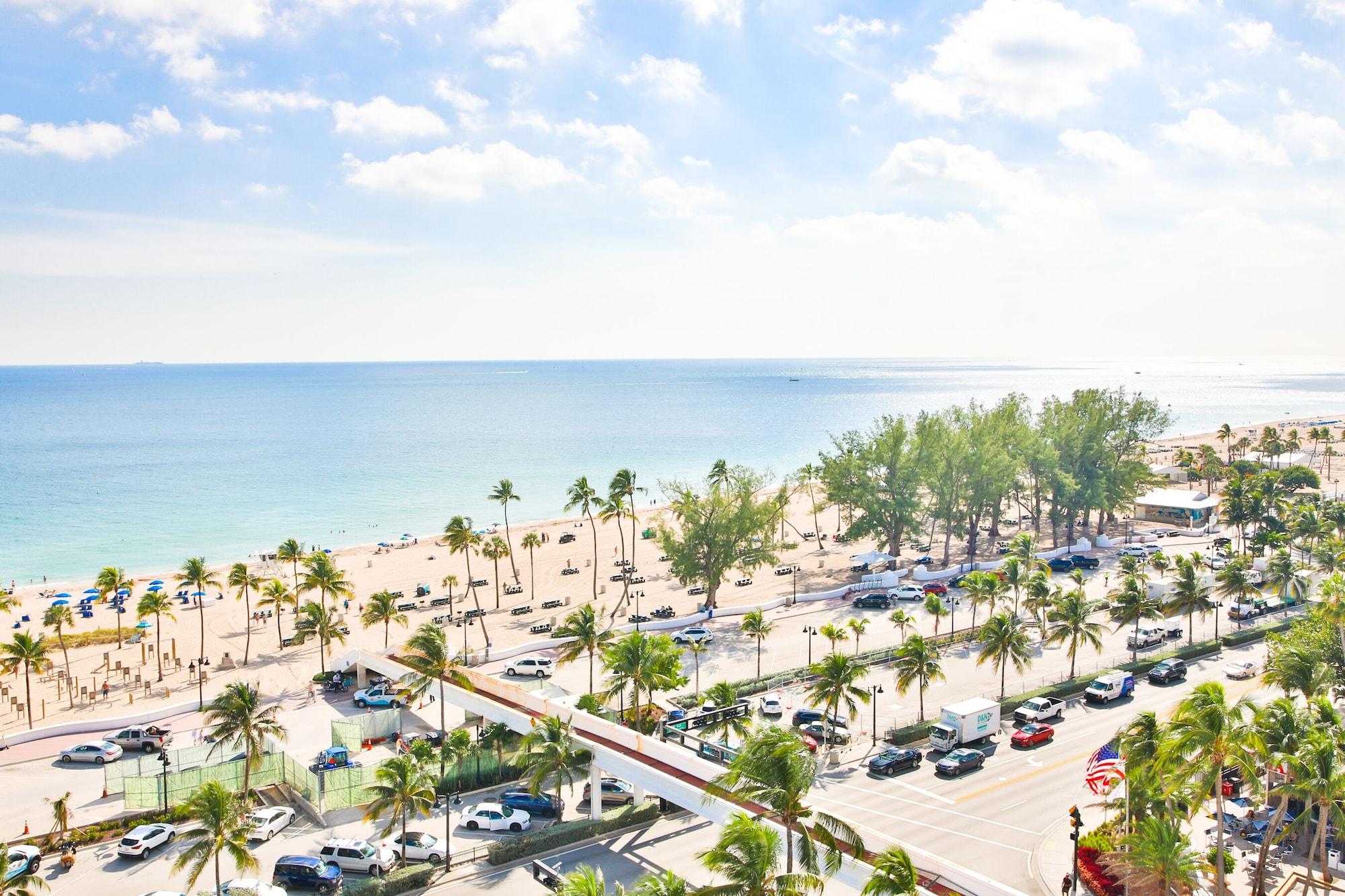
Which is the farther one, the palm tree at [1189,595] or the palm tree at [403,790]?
the palm tree at [1189,595]

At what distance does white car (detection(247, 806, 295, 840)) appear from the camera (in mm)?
31938

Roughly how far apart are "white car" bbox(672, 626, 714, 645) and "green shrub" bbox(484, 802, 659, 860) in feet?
65.4

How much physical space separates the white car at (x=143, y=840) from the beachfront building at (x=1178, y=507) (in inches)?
3255

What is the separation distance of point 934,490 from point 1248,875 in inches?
1835

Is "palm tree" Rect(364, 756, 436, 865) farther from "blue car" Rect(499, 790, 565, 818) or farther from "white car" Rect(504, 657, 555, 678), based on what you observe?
"white car" Rect(504, 657, 555, 678)

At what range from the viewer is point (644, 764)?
28.7 meters

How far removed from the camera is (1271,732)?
1016 inches

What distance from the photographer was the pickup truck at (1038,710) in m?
40.3

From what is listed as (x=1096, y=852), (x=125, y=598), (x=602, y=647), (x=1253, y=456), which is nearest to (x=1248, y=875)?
(x=1096, y=852)

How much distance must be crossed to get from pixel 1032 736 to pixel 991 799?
19.2 ft

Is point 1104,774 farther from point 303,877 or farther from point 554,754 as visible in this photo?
point 303,877

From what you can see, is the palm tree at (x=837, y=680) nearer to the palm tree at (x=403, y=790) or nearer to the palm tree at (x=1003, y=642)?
the palm tree at (x=1003, y=642)

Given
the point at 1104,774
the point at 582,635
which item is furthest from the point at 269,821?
the point at 1104,774

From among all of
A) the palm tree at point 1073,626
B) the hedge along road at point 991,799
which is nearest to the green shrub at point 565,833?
the hedge along road at point 991,799
